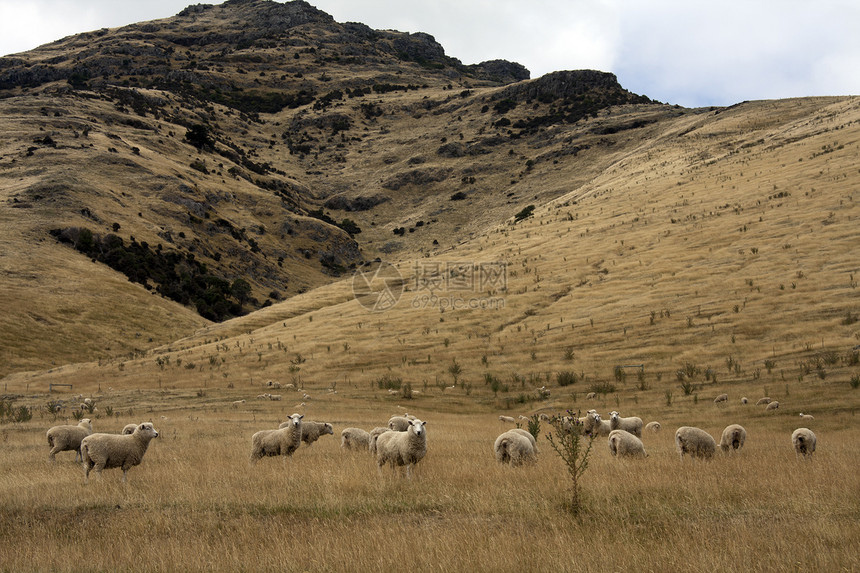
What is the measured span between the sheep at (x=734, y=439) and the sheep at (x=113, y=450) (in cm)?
1500

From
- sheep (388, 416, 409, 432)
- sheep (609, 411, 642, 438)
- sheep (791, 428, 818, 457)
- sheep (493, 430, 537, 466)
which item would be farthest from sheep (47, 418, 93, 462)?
sheep (791, 428, 818, 457)

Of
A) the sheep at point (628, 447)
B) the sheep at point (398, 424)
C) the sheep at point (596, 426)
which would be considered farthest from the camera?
the sheep at point (596, 426)

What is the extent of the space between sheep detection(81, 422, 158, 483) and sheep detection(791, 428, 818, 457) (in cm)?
1610

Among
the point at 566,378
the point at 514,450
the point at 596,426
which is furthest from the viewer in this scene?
the point at 566,378

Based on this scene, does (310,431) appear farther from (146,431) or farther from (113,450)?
(113,450)

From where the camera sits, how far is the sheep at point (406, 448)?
1252cm

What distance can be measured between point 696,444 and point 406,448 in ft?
25.4

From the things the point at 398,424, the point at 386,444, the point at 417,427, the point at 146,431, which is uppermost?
the point at 146,431

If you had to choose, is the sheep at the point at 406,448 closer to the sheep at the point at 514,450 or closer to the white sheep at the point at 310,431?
the sheep at the point at 514,450

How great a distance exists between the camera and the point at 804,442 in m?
13.9

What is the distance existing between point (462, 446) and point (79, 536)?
10007 millimetres

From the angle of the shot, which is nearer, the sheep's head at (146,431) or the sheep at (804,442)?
the sheep's head at (146,431)

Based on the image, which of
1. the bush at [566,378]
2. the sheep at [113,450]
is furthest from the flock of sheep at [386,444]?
the bush at [566,378]

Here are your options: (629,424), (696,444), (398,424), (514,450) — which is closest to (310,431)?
(398,424)
